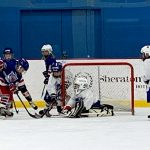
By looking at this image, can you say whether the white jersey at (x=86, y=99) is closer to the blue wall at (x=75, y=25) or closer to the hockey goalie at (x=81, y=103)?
the hockey goalie at (x=81, y=103)

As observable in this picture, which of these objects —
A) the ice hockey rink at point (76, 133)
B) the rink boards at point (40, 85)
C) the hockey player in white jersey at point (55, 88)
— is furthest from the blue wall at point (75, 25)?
the ice hockey rink at point (76, 133)

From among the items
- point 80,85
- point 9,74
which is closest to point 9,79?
point 9,74

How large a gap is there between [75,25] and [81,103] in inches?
155

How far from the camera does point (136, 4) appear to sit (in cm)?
1081

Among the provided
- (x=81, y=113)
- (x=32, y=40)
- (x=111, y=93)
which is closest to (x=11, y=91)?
(x=81, y=113)

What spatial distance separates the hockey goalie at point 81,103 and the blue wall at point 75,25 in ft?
10.9

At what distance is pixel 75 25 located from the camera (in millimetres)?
10797

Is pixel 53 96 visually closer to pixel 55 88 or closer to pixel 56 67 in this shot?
pixel 55 88

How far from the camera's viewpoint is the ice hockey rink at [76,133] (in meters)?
4.73

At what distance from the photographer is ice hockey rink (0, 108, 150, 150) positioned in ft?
15.5

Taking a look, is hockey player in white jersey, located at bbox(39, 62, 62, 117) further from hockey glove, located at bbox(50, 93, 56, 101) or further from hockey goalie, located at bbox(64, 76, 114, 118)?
hockey goalie, located at bbox(64, 76, 114, 118)

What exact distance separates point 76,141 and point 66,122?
1.62 meters

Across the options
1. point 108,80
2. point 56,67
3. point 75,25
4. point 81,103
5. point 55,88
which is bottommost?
point 81,103

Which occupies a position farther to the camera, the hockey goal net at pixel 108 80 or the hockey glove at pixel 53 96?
the hockey goal net at pixel 108 80
